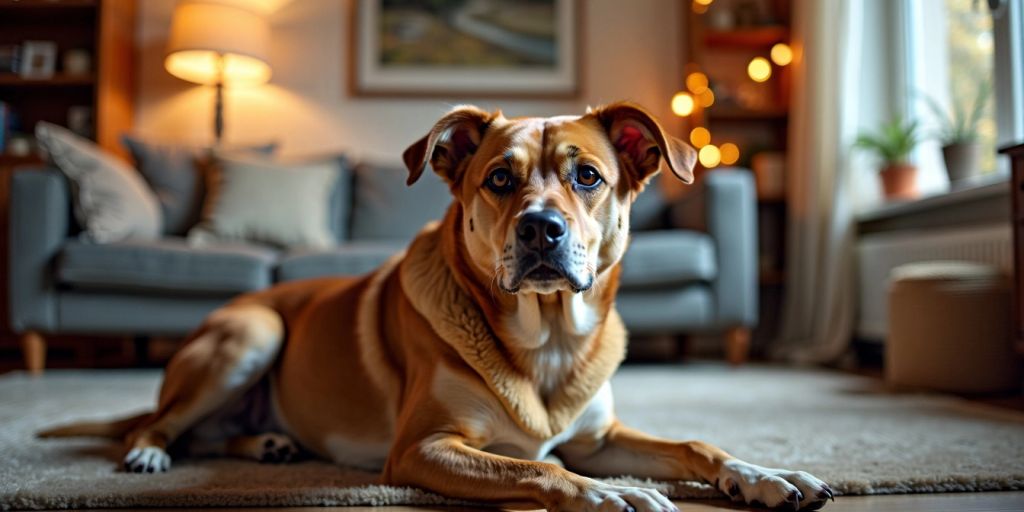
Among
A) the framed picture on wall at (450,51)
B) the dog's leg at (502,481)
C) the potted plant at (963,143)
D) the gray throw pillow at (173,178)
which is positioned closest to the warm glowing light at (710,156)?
the framed picture on wall at (450,51)

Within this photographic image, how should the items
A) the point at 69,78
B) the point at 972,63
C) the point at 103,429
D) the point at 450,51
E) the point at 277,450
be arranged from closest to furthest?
1. the point at 277,450
2. the point at 103,429
3. the point at 972,63
4. the point at 69,78
5. the point at 450,51

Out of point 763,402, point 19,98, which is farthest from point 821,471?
point 19,98

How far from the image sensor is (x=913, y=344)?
265 cm

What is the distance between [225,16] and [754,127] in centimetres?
301

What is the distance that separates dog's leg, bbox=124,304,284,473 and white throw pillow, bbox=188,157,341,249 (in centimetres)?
194

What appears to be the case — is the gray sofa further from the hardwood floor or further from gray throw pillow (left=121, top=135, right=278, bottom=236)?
the hardwood floor

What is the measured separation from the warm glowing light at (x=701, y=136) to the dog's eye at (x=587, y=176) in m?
3.21

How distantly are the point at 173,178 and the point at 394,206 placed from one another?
110 centimetres

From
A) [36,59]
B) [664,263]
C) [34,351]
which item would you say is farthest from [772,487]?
[36,59]

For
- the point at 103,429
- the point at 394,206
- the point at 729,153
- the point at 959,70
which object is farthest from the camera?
the point at 729,153

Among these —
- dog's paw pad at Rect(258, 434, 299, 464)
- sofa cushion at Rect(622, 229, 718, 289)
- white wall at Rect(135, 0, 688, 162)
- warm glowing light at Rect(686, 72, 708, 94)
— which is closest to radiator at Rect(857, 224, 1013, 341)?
sofa cushion at Rect(622, 229, 718, 289)

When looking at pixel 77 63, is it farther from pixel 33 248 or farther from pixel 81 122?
pixel 33 248

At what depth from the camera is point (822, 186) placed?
3811mm

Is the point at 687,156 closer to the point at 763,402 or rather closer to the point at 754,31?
the point at 763,402
